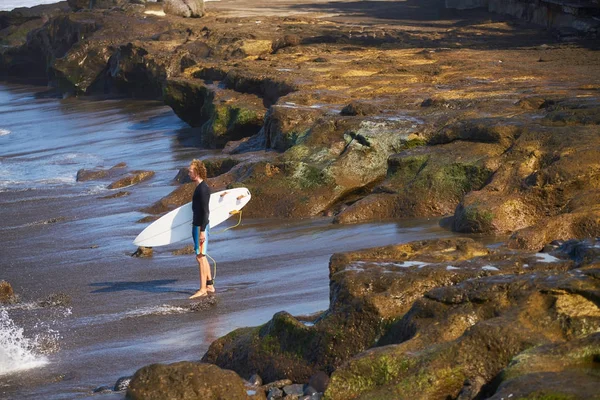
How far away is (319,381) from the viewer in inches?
230

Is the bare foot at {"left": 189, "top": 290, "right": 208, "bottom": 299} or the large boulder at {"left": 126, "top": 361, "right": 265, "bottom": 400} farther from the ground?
the large boulder at {"left": 126, "top": 361, "right": 265, "bottom": 400}

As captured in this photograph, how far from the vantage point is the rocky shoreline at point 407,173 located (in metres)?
5.23

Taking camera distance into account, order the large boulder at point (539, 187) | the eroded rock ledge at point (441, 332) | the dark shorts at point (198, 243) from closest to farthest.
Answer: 1. the eroded rock ledge at point (441, 332)
2. the dark shorts at point (198, 243)
3. the large boulder at point (539, 187)

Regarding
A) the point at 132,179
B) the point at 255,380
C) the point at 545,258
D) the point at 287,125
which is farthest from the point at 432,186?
the point at 132,179

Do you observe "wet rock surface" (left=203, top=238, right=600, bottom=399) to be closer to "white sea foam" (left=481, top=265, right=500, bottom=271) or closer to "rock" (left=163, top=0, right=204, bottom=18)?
"white sea foam" (left=481, top=265, right=500, bottom=271)

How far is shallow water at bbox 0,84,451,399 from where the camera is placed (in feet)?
24.5

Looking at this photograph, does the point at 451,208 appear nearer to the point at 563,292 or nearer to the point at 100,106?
the point at 563,292

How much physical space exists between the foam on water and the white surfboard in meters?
2.28

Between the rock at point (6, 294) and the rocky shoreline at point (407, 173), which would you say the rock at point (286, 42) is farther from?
the rock at point (6, 294)

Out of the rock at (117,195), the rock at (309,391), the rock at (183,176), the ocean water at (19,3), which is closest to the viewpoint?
the rock at (309,391)

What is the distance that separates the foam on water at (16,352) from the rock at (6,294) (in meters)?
1.08

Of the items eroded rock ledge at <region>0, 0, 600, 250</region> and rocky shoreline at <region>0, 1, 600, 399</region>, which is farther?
eroded rock ledge at <region>0, 0, 600, 250</region>

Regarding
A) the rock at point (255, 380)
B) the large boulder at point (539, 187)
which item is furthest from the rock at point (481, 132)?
the rock at point (255, 380)

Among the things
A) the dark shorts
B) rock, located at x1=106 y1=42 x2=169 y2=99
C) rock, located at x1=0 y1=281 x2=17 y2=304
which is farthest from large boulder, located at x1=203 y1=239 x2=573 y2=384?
rock, located at x1=106 y1=42 x2=169 y2=99
